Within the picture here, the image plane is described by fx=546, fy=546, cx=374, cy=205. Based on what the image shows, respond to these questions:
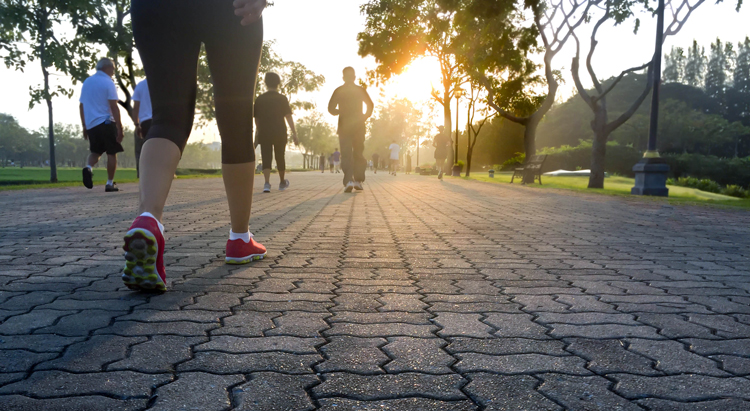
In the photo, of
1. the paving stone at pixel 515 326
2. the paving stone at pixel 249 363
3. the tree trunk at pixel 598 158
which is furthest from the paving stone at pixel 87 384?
the tree trunk at pixel 598 158

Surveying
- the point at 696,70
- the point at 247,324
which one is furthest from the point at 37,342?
the point at 696,70

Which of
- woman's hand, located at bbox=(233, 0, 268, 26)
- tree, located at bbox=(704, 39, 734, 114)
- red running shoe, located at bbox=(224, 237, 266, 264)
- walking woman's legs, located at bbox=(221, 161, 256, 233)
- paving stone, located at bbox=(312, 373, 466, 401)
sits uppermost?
tree, located at bbox=(704, 39, 734, 114)

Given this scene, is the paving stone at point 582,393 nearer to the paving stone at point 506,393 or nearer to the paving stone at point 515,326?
the paving stone at point 506,393

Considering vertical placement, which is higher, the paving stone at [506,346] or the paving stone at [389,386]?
the paving stone at [506,346]

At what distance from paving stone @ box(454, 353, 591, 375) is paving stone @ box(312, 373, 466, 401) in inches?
4.8

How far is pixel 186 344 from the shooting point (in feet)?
6.19

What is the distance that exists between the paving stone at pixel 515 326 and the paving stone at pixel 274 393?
0.84 metres

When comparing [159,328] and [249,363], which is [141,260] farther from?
[249,363]

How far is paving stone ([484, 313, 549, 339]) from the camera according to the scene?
6.79 feet

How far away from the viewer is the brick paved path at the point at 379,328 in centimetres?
152

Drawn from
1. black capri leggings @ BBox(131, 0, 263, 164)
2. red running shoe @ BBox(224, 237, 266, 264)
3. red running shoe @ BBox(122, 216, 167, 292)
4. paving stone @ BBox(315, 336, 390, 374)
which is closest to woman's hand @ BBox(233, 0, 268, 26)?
black capri leggings @ BBox(131, 0, 263, 164)

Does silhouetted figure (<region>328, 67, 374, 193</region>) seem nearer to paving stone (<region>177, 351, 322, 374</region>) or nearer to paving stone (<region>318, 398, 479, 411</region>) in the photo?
paving stone (<region>177, 351, 322, 374</region>)

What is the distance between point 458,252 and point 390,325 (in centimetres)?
201

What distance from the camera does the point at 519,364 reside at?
175cm
